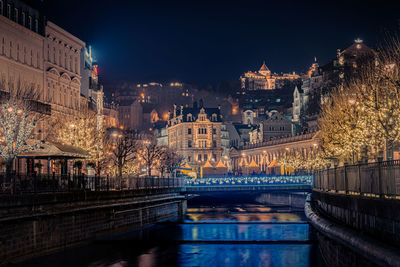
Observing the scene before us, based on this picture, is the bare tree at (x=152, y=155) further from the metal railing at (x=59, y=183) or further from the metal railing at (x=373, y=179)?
the metal railing at (x=373, y=179)

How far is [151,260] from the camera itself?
129ft

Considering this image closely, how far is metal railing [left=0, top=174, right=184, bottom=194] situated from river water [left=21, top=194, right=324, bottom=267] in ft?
12.8

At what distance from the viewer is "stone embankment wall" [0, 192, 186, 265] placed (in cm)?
2992

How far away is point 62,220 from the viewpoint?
36.2m

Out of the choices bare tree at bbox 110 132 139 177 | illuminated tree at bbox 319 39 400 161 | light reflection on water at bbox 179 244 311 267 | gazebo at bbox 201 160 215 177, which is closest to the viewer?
illuminated tree at bbox 319 39 400 161

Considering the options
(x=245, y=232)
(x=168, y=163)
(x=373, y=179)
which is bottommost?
(x=245, y=232)

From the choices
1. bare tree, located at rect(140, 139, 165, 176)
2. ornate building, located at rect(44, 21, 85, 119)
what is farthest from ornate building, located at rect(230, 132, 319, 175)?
ornate building, located at rect(44, 21, 85, 119)

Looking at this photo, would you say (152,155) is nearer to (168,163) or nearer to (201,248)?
(168,163)

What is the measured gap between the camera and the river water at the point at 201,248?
123 ft

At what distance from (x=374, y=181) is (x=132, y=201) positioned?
108 ft

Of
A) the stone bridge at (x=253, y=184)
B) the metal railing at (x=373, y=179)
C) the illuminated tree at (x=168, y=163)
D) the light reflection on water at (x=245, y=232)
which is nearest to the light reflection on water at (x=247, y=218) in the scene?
the light reflection on water at (x=245, y=232)

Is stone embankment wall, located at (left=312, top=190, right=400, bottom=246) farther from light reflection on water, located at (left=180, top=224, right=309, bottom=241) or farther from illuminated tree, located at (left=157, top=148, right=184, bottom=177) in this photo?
illuminated tree, located at (left=157, top=148, right=184, bottom=177)

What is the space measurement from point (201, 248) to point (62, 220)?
524 inches

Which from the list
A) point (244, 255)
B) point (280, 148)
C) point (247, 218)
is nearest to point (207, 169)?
point (247, 218)
